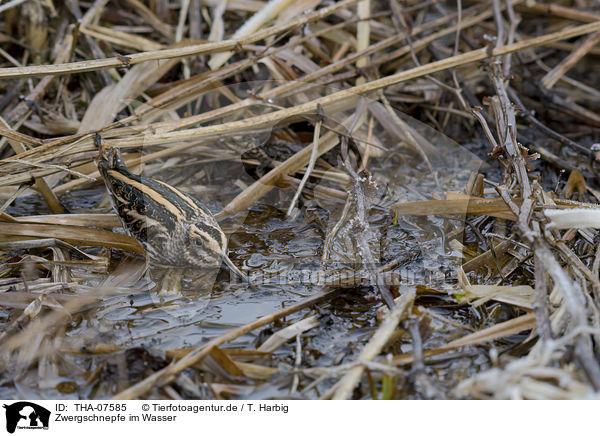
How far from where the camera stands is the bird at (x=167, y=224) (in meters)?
2.84

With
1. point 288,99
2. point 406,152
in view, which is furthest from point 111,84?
point 406,152

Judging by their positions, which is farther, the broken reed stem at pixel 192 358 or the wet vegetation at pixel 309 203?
the wet vegetation at pixel 309 203

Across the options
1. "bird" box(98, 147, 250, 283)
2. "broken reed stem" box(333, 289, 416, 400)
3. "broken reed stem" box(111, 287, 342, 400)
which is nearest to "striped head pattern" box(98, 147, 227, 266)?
"bird" box(98, 147, 250, 283)

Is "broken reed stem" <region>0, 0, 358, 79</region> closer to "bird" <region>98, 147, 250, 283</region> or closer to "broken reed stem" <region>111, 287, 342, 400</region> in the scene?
"bird" <region>98, 147, 250, 283</region>

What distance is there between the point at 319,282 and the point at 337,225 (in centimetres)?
37

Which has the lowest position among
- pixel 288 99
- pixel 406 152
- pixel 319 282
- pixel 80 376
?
pixel 80 376

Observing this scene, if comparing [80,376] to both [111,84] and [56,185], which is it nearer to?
[56,185]

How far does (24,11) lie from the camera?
14.6 ft

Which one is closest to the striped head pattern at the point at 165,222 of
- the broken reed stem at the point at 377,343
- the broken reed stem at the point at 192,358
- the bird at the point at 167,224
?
the bird at the point at 167,224
